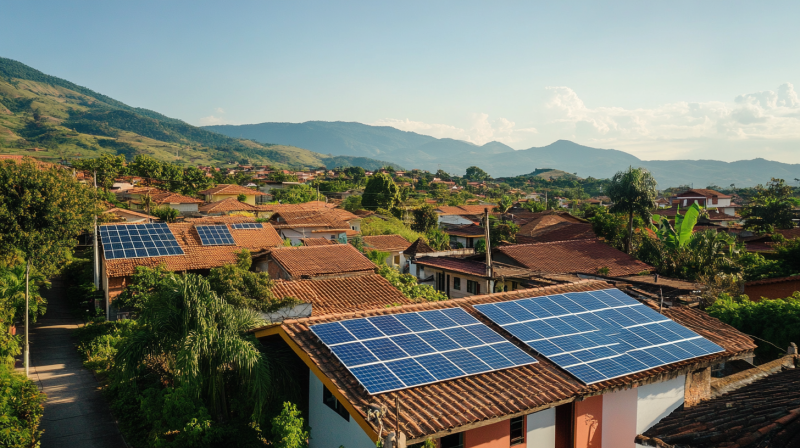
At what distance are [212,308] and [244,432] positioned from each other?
9.07 feet

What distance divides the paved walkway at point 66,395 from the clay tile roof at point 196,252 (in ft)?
12.9

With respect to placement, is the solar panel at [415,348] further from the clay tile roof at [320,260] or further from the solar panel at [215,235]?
the solar panel at [215,235]

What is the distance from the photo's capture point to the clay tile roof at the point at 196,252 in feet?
81.1

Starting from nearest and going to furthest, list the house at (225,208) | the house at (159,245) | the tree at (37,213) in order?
the tree at (37,213)
the house at (159,245)
the house at (225,208)

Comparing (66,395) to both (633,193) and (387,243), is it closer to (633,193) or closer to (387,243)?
(387,243)

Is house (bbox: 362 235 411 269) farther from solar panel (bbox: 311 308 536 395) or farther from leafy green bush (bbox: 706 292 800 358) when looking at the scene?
solar panel (bbox: 311 308 536 395)

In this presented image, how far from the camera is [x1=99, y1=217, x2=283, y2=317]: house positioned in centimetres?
2456

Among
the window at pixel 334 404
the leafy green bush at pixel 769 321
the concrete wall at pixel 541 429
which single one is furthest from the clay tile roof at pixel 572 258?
the window at pixel 334 404

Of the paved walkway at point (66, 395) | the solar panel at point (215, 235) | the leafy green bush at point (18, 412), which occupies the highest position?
the solar panel at point (215, 235)

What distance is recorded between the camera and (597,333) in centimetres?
1153

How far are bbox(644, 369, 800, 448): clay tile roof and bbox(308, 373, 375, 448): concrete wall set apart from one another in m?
4.96

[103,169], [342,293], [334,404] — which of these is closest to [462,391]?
[334,404]

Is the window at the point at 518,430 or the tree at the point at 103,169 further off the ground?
the tree at the point at 103,169

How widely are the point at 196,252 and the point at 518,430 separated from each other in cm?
2362
